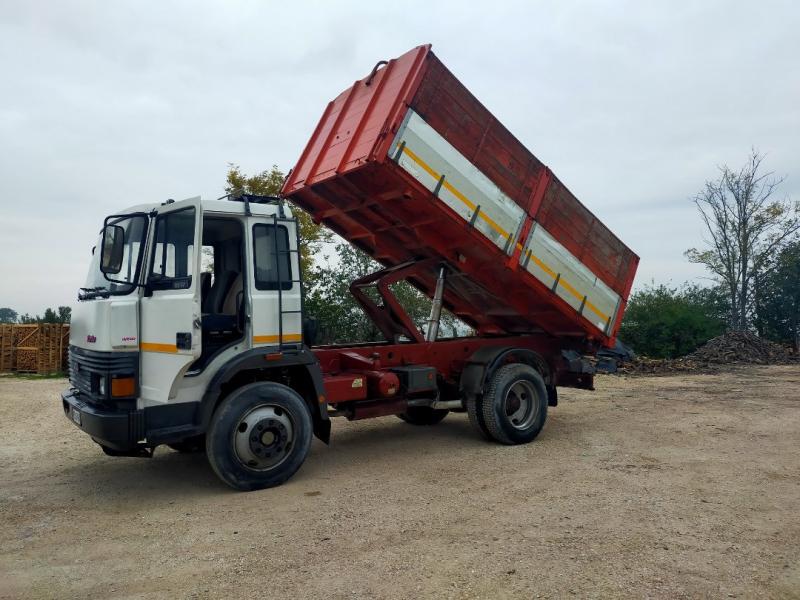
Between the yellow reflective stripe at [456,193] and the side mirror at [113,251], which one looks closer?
the side mirror at [113,251]

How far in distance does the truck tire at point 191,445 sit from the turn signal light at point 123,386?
1.16 meters

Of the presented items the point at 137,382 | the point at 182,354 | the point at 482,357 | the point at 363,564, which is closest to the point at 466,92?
the point at 482,357

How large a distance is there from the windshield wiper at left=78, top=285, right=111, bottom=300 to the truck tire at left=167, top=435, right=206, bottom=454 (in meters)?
1.70

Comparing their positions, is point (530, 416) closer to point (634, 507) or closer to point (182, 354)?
point (634, 507)

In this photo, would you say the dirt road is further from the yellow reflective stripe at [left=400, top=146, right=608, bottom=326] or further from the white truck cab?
the yellow reflective stripe at [left=400, top=146, right=608, bottom=326]

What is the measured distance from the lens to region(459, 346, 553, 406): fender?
738cm

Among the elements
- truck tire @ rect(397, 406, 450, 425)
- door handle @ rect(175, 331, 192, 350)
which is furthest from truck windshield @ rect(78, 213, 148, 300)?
truck tire @ rect(397, 406, 450, 425)

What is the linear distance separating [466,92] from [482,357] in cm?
318

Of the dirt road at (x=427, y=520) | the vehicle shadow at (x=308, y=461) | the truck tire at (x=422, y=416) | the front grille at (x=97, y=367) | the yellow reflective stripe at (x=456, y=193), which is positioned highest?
the yellow reflective stripe at (x=456, y=193)

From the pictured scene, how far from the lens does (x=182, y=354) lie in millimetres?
5203

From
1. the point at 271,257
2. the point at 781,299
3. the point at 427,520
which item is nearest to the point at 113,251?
the point at 271,257

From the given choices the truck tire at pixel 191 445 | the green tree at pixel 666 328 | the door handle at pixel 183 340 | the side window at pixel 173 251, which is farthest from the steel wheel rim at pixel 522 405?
the green tree at pixel 666 328

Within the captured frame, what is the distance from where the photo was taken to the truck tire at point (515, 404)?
7297 millimetres

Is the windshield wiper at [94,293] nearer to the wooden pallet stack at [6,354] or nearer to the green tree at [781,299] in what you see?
the wooden pallet stack at [6,354]
